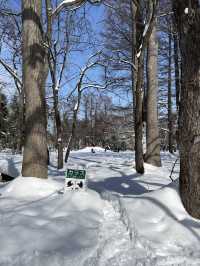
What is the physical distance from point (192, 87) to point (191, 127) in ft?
1.72

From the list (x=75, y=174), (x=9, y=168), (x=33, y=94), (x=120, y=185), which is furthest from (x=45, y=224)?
(x=9, y=168)

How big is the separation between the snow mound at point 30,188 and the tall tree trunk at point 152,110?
6452 mm

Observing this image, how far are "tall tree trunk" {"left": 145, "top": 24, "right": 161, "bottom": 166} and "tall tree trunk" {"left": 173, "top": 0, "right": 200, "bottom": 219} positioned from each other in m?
8.18

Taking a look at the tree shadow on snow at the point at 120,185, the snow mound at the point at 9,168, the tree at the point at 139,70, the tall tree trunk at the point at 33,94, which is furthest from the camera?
the snow mound at the point at 9,168

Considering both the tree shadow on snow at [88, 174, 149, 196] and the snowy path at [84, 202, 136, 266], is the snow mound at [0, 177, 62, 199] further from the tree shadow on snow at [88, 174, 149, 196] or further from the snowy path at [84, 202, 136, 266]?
the snowy path at [84, 202, 136, 266]

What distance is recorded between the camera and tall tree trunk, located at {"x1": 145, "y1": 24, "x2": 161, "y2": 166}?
1338 centimetres

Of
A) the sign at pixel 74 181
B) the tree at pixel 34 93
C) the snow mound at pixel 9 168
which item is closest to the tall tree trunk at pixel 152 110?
the snow mound at pixel 9 168

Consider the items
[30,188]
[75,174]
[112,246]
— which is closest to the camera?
[112,246]

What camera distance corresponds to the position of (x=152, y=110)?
45.0 feet

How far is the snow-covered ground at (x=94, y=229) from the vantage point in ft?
12.3

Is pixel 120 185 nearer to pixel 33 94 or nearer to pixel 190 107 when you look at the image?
pixel 33 94

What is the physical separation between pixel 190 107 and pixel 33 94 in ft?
12.4

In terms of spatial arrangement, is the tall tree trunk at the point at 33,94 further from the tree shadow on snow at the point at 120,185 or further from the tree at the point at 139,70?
the tree at the point at 139,70

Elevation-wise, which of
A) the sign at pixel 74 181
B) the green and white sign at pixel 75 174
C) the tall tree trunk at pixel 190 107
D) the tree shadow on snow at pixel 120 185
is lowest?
the tree shadow on snow at pixel 120 185
